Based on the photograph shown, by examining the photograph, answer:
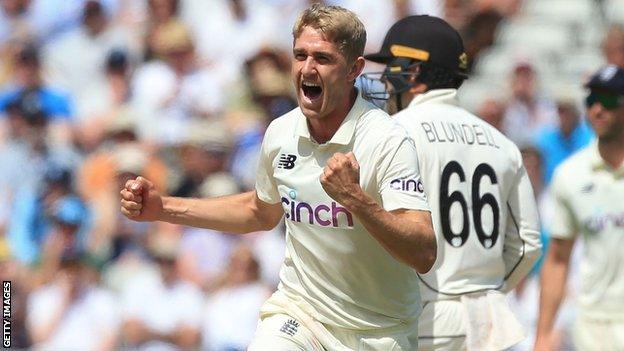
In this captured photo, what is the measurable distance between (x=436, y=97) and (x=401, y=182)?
1.41 metres

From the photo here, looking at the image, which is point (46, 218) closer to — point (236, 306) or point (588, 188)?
point (236, 306)

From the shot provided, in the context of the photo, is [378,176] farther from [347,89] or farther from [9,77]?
[9,77]

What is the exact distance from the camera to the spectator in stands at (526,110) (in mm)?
9875

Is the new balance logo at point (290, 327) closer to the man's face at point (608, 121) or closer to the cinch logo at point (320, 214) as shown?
the cinch logo at point (320, 214)

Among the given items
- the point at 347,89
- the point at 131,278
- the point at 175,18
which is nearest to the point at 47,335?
the point at 131,278

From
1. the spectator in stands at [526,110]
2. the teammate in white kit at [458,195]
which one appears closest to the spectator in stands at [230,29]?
the spectator in stands at [526,110]

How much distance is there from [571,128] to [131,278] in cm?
349

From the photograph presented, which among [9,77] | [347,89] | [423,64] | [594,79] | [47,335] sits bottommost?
[47,335]

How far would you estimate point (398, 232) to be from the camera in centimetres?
436

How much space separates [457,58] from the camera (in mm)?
6082

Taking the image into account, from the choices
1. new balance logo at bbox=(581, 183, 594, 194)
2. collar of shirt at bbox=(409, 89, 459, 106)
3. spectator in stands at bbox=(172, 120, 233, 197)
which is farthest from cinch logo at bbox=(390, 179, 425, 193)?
spectator in stands at bbox=(172, 120, 233, 197)

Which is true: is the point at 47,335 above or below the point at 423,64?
below

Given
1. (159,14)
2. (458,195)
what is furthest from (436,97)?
(159,14)

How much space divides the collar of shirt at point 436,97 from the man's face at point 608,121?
1.45m
